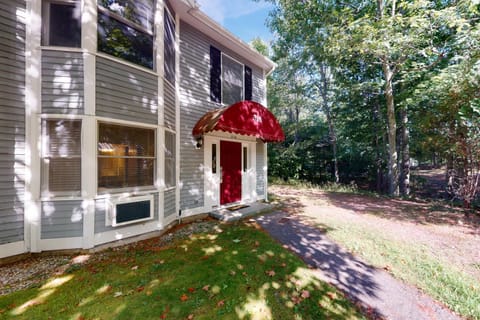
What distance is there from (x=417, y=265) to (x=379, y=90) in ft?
36.5

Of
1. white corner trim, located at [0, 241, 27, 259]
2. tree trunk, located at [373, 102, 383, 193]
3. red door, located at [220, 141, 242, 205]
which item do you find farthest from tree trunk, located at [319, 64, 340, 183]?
white corner trim, located at [0, 241, 27, 259]

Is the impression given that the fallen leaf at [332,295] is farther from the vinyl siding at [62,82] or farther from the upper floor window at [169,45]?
the upper floor window at [169,45]

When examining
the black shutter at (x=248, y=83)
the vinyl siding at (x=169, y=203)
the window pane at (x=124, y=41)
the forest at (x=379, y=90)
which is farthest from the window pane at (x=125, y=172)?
the forest at (x=379, y=90)

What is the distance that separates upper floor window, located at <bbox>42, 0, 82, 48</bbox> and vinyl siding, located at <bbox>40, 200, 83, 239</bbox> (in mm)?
3205

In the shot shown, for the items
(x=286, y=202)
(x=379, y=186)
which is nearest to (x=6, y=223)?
(x=286, y=202)

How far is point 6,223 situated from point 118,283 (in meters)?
2.54

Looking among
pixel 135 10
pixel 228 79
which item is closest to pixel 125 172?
pixel 135 10

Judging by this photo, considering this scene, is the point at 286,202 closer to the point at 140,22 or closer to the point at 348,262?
the point at 348,262

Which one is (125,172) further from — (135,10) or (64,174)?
(135,10)

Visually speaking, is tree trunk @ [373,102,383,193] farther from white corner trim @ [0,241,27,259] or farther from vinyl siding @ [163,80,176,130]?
white corner trim @ [0,241,27,259]

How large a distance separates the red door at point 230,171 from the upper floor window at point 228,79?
166 cm

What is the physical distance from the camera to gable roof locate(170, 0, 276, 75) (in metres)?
5.56

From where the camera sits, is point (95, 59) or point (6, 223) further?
point (95, 59)

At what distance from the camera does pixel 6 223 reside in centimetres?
355
